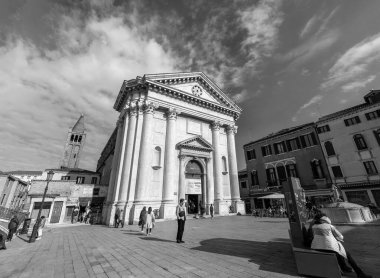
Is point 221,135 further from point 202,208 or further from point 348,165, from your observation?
point 348,165

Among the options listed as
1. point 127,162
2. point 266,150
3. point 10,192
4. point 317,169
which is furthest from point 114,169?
point 10,192

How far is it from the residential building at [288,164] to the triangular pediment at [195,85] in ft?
29.4

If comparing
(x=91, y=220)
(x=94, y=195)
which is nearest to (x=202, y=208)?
(x=91, y=220)

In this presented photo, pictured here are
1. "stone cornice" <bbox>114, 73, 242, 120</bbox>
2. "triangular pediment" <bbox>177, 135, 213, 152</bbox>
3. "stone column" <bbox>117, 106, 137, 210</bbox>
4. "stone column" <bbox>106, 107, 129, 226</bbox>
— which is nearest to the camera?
"stone column" <bbox>106, 107, 129, 226</bbox>

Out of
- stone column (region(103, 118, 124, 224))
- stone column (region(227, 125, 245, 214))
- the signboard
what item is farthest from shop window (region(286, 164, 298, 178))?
stone column (region(103, 118, 124, 224))

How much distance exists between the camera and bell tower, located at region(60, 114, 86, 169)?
6334 centimetres

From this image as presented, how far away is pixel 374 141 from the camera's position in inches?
855

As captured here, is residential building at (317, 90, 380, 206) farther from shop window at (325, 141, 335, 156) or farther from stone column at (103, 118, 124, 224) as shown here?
stone column at (103, 118, 124, 224)

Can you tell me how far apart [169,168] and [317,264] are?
15489 millimetres

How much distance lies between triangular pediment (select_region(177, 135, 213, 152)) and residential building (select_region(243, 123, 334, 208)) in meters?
10.8

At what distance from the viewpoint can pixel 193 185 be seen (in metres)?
20.8

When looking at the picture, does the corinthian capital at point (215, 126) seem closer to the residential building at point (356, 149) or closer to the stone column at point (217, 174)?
the stone column at point (217, 174)

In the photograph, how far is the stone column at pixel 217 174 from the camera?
20533 mm

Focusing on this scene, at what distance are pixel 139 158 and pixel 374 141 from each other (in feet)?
89.7
